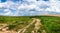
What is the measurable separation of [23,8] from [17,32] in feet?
2.15

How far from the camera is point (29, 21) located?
3.94 m

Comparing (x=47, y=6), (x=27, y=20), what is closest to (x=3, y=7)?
(x=27, y=20)

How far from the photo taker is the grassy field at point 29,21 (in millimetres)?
3846

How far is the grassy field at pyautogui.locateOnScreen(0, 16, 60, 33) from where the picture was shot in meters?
3.85

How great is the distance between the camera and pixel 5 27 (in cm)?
388

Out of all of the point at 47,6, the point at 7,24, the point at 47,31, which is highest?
the point at 47,6

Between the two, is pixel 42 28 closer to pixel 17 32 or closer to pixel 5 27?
pixel 17 32

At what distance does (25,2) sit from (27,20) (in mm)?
486

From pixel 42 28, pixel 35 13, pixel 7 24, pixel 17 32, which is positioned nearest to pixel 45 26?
pixel 42 28

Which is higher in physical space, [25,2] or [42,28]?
[25,2]

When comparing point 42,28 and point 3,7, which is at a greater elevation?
point 3,7

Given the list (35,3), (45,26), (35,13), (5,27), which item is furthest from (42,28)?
(5,27)

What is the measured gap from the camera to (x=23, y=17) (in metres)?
3.95

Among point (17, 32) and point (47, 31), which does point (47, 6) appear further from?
Answer: point (17, 32)
